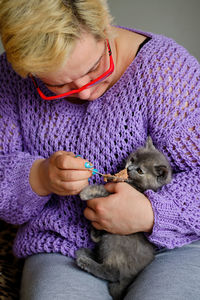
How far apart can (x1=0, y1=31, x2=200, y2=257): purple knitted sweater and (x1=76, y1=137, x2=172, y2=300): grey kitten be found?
4 cm

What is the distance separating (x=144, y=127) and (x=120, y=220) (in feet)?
1.11

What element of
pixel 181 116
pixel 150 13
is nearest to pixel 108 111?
pixel 181 116

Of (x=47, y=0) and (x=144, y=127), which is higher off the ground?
(x=47, y=0)

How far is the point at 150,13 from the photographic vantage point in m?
1.92

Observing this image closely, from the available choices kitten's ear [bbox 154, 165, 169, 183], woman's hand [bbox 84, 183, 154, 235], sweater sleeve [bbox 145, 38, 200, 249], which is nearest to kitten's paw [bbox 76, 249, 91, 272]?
woman's hand [bbox 84, 183, 154, 235]

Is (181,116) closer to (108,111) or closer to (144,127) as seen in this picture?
(144,127)

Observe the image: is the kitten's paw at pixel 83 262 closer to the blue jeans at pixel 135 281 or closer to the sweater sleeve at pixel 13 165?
the blue jeans at pixel 135 281

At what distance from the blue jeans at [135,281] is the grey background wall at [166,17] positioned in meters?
1.30

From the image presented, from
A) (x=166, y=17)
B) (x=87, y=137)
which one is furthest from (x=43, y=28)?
(x=166, y=17)

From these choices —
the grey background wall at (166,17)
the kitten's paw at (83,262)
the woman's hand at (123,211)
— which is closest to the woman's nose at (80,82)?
the woman's hand at (123,211)

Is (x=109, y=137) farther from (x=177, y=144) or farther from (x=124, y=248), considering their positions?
(x=124, y=248)

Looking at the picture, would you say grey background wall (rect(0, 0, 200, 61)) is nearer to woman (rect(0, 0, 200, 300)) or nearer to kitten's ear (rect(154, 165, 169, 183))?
woman (rect(0, 0, 200, 300))

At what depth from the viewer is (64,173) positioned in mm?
993

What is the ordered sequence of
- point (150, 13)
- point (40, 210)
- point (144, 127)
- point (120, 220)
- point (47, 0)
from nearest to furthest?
point (47, 0)
point (120, 220)
point (144, 127)
point (40, 210)
point (150, 13)
